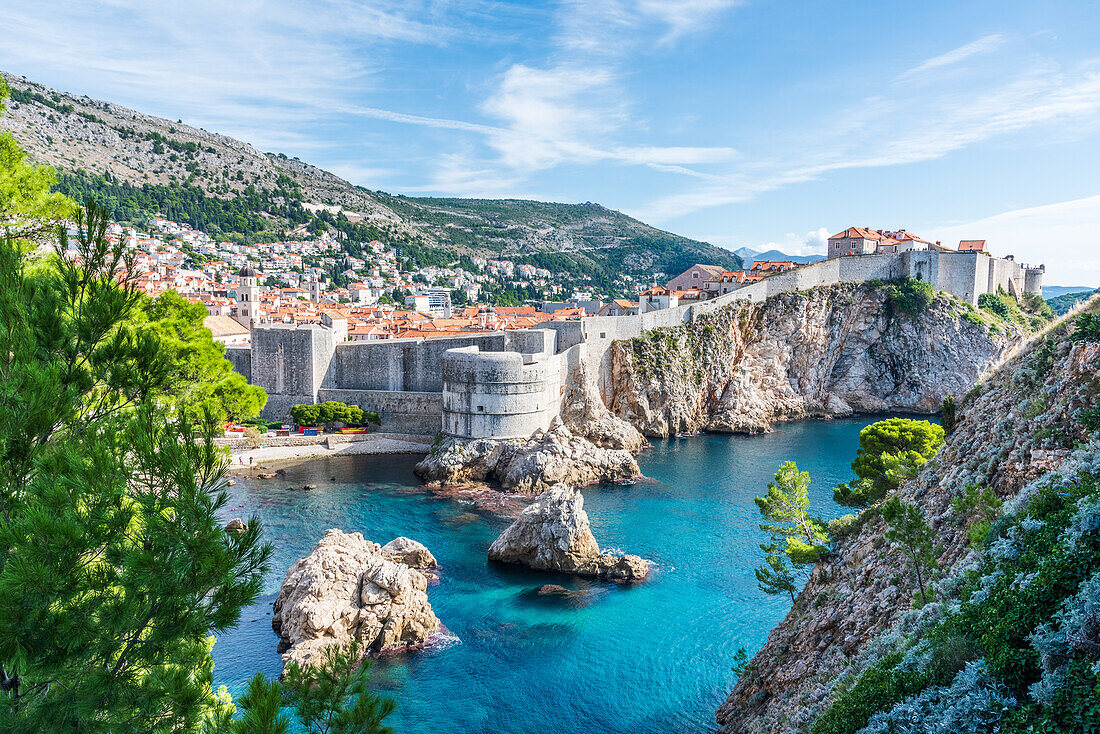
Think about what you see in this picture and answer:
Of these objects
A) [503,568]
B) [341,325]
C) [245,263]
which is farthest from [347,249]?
[503,568]

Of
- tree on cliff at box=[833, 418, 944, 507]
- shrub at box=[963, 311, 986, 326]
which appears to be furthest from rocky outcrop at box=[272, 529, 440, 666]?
shrub at box=[963, 311, 986, 326]

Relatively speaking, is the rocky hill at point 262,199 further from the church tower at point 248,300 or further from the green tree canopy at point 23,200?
the green tree canopy at point 23,200

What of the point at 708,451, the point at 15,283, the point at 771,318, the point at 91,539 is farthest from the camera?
the point at 771,318

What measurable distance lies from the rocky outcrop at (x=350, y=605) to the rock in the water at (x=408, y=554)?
1762mm

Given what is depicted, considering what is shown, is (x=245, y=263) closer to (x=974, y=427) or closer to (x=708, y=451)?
(x=708, y=451)

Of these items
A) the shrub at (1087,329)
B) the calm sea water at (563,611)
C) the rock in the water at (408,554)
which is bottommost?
the calm sea water at (563,611)

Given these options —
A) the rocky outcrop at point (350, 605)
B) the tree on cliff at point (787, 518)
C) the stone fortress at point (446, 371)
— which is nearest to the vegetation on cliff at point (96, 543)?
the tree on cliff at point (787, 518)

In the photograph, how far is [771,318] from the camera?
3809cm

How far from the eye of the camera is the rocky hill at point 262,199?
7875 centimetres

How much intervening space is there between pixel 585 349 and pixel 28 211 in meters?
25.0

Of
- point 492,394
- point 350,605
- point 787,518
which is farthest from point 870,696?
point 492,394

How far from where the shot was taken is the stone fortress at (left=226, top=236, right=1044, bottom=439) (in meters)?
26.0

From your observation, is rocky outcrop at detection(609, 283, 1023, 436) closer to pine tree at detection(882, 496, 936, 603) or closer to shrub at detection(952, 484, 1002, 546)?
pine tree at detection(882, 496, 936, 603)

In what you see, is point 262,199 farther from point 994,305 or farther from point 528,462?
point 994,305
